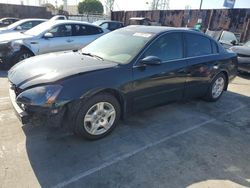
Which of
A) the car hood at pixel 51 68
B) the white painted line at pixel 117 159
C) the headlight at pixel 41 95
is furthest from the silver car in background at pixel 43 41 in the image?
the white painted line at pixel 117 159

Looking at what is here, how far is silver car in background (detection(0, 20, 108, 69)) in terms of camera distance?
7.09 metres

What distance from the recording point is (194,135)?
3953 mm

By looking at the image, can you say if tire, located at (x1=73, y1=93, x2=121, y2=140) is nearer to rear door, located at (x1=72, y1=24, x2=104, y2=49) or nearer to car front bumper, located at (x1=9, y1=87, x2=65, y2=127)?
car front bumper, located at (x1=9, y1=87, x2=65, y2=127)

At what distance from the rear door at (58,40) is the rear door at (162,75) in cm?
451

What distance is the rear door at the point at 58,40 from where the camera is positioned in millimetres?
7416

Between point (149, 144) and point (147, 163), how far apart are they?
19.2 inches

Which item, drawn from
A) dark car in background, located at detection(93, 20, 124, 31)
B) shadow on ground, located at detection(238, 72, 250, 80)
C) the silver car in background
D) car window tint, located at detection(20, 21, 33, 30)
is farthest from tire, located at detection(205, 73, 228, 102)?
dark car in background, located at detection(93, 20, 124, 31)

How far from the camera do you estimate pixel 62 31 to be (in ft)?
25.6

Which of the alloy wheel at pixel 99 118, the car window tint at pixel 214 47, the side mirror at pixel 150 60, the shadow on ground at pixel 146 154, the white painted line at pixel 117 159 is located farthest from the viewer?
the car window tint at pixel 214 47

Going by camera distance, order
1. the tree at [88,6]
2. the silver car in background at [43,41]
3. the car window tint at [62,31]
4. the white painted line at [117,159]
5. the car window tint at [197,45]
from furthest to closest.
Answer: the tree at [88,6] → the car window tint at [62,31] → the silver car in background at [43,41] → the car window tint at [197,45] → the white painted line at [117,159]

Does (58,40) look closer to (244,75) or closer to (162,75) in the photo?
(162,75)

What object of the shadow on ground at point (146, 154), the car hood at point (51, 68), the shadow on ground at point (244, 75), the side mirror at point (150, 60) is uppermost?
the side mirror at point (150, 60)

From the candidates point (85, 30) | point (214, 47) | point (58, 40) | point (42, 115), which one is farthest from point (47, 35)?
point (42, 115)

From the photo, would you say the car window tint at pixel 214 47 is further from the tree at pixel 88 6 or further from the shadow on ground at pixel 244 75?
the tree at pixel 88 6
